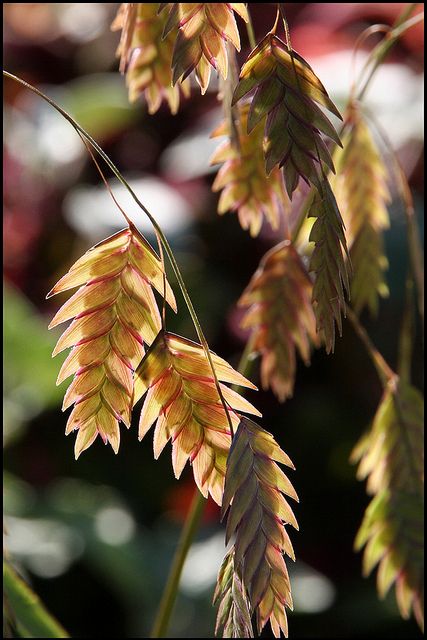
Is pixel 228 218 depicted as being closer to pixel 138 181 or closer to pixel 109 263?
pixel 138 181

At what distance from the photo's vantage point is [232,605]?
503 mm

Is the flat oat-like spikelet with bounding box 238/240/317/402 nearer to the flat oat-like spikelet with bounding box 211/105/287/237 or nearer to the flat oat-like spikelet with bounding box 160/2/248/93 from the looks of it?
the flat oat-like spikelet with bounding box 211/105/287/237

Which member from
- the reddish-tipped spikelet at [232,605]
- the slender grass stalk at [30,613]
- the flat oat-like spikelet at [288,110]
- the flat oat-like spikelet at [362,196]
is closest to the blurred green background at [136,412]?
the slender grass stalk at [30,613]

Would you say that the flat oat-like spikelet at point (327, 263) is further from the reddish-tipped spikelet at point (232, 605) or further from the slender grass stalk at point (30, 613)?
the slender grass stalk at point (30, 613)

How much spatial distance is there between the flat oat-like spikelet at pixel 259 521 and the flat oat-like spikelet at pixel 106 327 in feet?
0.27

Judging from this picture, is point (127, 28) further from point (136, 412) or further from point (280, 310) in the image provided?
point (136, 412)

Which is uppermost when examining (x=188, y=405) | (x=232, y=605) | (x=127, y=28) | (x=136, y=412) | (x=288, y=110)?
(x=127, y=28)

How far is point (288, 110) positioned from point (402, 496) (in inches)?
16.3

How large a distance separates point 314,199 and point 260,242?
1.70 m

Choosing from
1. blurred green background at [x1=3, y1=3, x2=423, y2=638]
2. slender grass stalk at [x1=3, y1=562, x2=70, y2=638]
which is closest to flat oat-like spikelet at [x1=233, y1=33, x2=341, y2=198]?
slender grass stalk at [x1=3, y1=562, x2=70, y2=638]

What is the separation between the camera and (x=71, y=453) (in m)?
2.06

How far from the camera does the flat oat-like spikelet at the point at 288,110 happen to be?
0.50m

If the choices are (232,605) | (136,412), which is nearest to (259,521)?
(232,605)

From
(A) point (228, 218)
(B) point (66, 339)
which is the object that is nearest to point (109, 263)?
(B) point (66, 339)
